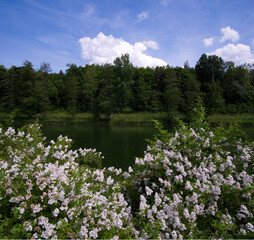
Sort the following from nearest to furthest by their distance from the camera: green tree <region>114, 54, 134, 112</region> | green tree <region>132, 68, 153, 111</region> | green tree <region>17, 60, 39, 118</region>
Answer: green tree <region>17, 60, 39, 118</region>
green tree <region>114, 54, 134, 112</region>
green tree <region>132, 68, 153, 111</region>

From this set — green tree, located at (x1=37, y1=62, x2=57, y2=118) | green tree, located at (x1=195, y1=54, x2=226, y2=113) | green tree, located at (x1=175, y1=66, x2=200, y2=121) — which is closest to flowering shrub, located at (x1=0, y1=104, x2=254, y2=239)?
green tree, located at (x1=175, y1=66, x2=200, y2=121)

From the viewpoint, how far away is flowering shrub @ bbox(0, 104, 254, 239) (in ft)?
6.07

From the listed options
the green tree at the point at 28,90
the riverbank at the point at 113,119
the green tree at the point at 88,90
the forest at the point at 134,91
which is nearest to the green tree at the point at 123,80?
the forest at the point at 134,91

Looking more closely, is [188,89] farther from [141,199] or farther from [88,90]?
[141,199]

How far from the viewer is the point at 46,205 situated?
1.98 m

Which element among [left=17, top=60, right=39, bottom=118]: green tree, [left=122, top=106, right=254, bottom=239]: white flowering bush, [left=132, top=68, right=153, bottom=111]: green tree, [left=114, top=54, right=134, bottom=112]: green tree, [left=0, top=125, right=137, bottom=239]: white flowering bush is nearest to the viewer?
[left=0, top=125, right=137, bottom=239]: white flowering bush

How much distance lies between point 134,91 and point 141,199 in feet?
162

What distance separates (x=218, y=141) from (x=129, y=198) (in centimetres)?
187

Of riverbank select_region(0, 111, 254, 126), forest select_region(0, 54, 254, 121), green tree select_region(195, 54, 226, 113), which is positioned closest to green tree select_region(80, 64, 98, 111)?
forest select_region(0, 54, 254, 121)

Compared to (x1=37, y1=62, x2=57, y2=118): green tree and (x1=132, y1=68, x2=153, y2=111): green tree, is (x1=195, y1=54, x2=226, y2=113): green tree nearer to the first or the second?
(x1=132, y1=68, x2=153, y2=111): green tree

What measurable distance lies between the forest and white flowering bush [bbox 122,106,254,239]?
35.4 m

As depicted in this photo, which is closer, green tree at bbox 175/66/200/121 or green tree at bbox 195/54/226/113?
green tree at bbox 175/66/200/121

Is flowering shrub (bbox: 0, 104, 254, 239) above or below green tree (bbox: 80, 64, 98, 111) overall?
below

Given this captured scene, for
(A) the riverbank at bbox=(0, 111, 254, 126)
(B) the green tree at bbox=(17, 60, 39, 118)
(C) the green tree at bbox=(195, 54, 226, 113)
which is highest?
(C) the green tree at bbox=(195, 54, 226, 113)
